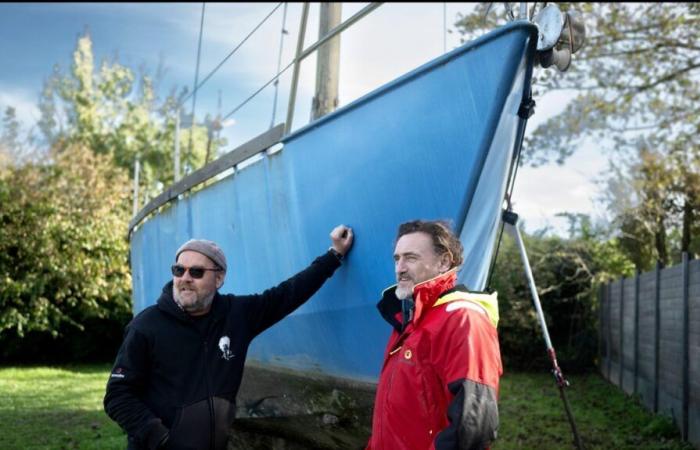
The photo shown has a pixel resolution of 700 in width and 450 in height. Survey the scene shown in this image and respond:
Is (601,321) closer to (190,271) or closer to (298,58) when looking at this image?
(298,58)

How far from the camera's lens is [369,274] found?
342 cm

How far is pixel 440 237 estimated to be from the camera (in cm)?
245

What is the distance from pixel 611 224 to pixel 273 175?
10.9 meters

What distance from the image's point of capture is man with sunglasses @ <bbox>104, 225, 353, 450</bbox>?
9.78 ft

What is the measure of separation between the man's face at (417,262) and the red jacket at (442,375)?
0.19 feet

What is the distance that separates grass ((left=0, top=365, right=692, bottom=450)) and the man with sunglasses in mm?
3210

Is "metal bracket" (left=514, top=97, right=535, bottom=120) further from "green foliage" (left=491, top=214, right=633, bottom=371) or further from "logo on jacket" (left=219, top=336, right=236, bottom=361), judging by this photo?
"green foliage" (left=491, top=214, right=633, bottom=371)

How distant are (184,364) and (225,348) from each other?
0.69 feet

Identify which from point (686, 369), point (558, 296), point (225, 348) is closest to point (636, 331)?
point (686, 369)

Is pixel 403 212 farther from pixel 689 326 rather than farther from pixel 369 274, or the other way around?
pixel 689 326

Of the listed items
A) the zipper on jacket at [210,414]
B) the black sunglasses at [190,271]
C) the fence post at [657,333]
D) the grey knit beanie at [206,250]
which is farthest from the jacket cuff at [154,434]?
Result: the fence post at [657,333]

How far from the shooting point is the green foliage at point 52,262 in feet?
41.3

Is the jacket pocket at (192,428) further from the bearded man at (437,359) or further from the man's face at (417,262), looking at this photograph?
the man's face at (417,262)

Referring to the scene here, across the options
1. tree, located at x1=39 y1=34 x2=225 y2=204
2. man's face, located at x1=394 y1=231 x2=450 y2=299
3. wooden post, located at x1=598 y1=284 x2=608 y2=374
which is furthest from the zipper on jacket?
tree, located at x1=39 y1=34 x2=225 y2=204
